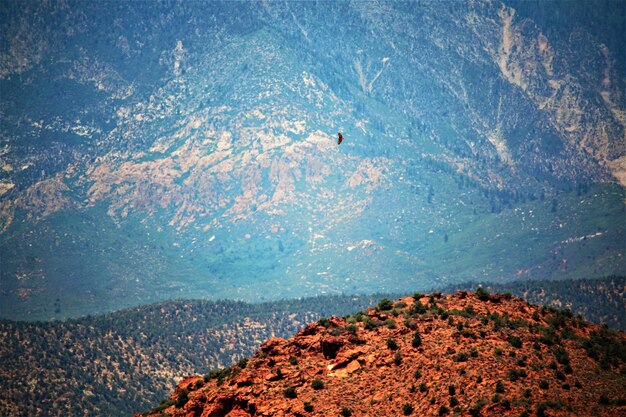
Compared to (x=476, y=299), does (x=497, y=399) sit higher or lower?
lower

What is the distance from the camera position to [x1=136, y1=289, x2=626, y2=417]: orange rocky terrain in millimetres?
73188

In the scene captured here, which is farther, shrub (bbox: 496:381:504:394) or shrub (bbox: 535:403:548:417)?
shrub (bbox: 496:381:504:394)

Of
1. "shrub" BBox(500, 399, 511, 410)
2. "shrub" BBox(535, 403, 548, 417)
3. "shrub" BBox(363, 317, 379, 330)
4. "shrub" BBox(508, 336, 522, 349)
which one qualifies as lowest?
"shrub" BBox(535, 403, 548, 417)

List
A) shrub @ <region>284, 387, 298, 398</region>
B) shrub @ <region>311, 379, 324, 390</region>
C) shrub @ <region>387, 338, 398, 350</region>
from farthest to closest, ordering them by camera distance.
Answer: shrub @ <region>387, 338, 398, 350</region>
shrub @ <region>311, 379, 324, 390</region>
shrub @ <region>284, 387, 298, 398</region>

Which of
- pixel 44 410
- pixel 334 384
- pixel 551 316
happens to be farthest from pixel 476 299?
pixel 44 410

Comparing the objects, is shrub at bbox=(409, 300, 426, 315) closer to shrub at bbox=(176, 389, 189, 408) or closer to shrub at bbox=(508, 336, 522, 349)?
shrub at bbox=(508, 336, 522, 349)

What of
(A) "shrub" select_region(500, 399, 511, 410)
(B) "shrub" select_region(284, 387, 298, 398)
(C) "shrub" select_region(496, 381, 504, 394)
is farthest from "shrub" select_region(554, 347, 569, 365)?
(B) "shrub" select_region(284, 387, 298, 398)

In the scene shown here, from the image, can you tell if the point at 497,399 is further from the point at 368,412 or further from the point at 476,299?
the point at 476,299

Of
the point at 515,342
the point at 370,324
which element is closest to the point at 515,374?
the point at 515,342

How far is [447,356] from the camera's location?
7862 cm

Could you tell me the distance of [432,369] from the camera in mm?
77312

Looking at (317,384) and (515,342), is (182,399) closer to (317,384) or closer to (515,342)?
(317,384)

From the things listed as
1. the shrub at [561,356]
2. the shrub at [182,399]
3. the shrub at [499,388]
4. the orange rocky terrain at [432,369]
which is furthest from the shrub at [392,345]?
the shrub at [182,399]

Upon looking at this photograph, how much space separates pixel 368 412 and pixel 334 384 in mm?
4627
